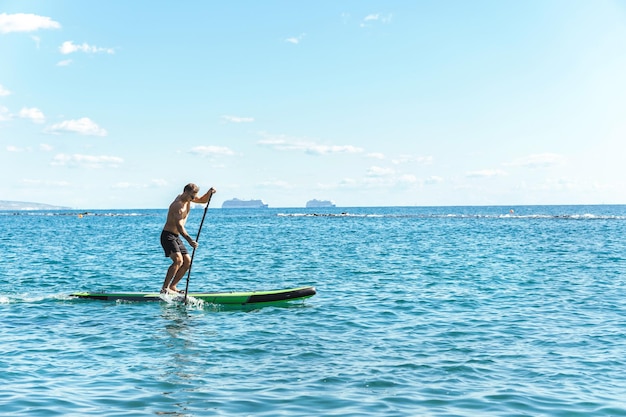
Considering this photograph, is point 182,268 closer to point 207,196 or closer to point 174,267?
point 174,267

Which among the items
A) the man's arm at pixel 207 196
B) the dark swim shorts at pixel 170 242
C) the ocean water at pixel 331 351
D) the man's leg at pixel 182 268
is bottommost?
the ocean water at pixel 331 351

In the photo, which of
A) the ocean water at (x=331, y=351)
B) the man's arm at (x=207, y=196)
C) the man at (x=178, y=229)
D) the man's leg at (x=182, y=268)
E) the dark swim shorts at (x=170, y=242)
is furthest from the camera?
the man's leg at (x=182, y=268)

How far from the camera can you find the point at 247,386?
8.50 meters

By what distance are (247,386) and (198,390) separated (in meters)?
0.66

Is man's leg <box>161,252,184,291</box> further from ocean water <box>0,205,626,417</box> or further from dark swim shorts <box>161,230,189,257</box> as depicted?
ocean water <box>0,205,626,417</box>

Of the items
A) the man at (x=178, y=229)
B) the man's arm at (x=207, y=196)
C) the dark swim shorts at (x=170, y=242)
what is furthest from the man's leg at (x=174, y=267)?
the man's arm at (x=207, y=196)

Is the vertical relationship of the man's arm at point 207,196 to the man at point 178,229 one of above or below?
above

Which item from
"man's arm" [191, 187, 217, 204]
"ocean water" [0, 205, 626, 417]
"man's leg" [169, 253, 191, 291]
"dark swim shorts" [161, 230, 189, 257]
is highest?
"man's arm" [191, 187, 217, 204]

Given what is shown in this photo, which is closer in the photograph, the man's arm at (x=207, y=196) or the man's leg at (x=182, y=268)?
the man's arm at (x=207, y=196)

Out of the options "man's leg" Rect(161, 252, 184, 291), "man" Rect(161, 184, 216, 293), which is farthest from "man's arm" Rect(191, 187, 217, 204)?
"man's leg" Rect(161, 252, 184, 291)

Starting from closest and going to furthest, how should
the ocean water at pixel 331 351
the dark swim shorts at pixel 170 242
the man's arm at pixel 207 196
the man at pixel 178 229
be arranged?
the ocean water at pixel 331 351 < the man's arm at pixel 207 196 < the man at pixel 178 229 < the dark swim shorts at pixel 170 242

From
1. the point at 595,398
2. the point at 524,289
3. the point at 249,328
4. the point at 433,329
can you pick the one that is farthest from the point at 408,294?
the point at 595,398

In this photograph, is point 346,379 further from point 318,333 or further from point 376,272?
point 376,272

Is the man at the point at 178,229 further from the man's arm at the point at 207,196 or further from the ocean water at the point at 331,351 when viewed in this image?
the ocean water at the point at 331,351
